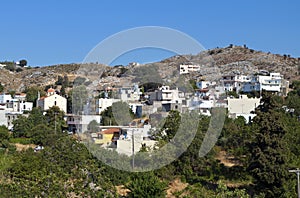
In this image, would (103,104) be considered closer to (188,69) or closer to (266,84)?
(266,84)

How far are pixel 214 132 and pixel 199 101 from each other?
32.1ft

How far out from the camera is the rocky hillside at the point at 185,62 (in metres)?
45.9

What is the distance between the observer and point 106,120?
27.3 meters

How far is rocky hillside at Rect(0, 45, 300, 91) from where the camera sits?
45.9m

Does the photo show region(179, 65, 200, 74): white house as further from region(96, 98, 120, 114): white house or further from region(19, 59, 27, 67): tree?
region(19, 59, 27, 67): tree

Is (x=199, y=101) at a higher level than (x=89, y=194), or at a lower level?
higher

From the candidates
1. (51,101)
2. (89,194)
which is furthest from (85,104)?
(89,194)

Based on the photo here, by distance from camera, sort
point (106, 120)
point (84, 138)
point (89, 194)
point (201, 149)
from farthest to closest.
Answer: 1. point (106, 120)
2. point (84, 138)
3. point (201, 149)
4. point (89, 194)

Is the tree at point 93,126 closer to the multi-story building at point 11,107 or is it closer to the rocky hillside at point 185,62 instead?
the multi-story building at point 11,107

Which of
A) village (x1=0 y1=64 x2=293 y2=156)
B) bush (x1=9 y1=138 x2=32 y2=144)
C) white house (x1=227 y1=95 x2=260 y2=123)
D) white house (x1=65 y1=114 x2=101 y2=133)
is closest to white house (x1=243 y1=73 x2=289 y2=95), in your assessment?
village (x1=0 y1=64 x2=293 y2=156)

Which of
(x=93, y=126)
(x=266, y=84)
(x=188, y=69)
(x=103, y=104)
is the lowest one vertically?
(x=93, y=126)

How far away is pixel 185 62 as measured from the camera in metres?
50.1

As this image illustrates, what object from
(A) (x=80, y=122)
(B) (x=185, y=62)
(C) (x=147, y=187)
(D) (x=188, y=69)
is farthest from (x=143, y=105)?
(B) (x=185, y=62)

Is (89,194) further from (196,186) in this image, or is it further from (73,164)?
(196,186)
